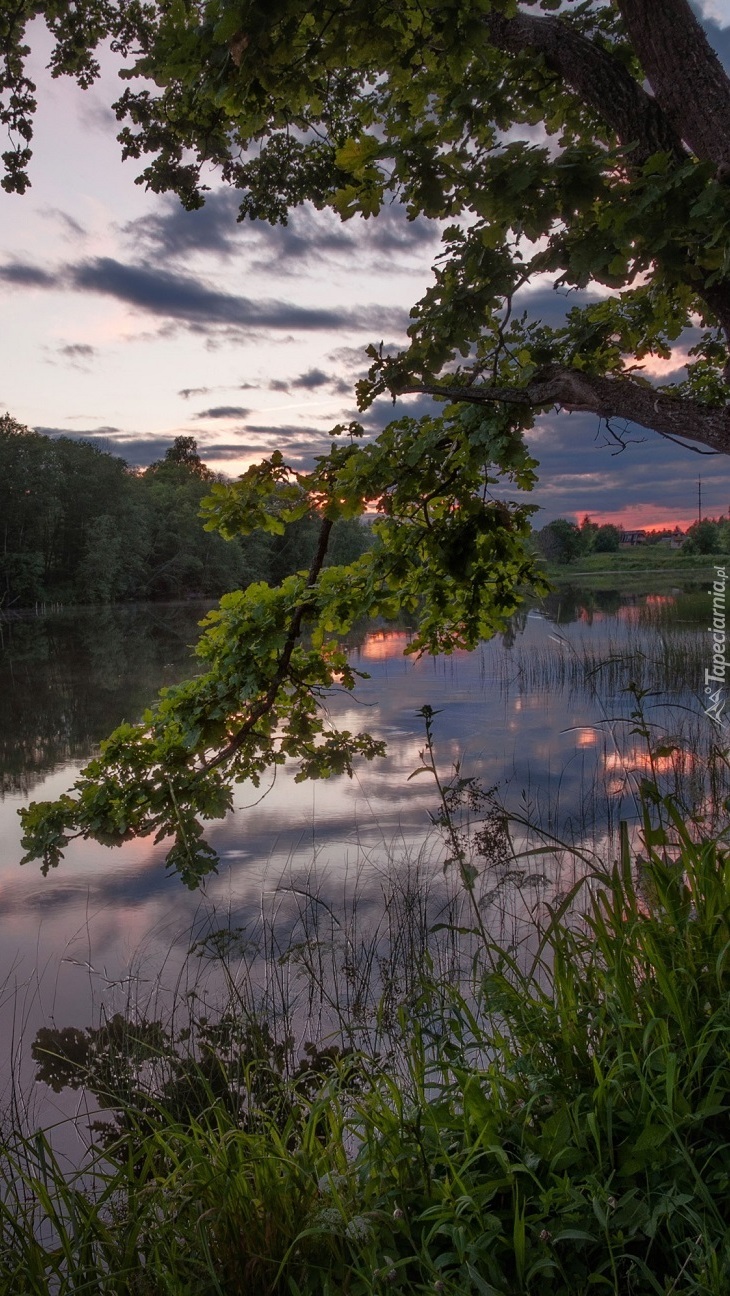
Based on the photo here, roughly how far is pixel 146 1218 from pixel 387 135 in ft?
14.7

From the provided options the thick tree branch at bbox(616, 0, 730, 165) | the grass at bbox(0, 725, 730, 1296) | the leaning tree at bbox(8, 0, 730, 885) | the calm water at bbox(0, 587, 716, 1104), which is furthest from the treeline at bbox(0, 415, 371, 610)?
the grass at bbox(0, 725, 730, 1296)

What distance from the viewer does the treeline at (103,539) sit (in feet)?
187

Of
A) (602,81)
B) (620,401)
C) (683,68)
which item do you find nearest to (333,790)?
(620,401)

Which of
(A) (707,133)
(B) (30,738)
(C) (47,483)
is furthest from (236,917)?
(C) (47,483)

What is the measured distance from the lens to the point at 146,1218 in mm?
2482

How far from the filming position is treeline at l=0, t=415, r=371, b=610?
5694cm

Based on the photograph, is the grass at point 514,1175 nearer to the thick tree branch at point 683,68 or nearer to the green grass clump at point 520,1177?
the green grass clump at point 520,1177

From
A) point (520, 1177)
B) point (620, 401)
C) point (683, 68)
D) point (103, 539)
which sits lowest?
point (520, 1177)

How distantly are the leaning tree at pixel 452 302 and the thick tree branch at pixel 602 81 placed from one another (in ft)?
0.03

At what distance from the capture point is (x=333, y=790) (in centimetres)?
1195

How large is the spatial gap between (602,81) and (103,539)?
58.8 m

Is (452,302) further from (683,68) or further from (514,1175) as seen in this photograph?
(514,1175)

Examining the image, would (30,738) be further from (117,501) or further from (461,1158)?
(117,501)

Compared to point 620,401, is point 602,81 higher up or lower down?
higher up
